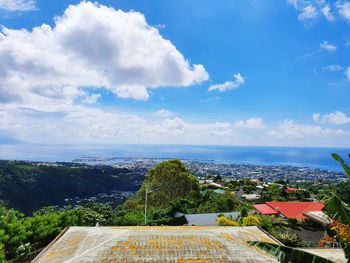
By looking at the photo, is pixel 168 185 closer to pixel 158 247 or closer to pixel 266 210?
pixel 266 210

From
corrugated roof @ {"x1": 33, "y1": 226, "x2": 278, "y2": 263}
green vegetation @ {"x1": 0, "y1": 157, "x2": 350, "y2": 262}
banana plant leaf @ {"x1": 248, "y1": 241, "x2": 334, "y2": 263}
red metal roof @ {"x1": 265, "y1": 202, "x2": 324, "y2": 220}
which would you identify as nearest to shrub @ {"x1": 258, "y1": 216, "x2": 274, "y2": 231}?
green vegetation @ {"x1": 0, "y1": 157, "x2": 350, "y2": 262}

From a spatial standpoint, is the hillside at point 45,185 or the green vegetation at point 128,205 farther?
the hillside at point 45,185

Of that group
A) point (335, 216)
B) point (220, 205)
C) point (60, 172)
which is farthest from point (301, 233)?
point (60, 172)

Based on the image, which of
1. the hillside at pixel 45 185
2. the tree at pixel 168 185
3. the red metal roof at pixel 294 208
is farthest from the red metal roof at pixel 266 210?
the hillside at pixel 45 185

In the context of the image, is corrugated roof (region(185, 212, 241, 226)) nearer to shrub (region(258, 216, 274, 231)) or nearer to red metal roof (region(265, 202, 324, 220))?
shrub (region(258, 216, 274, 231))

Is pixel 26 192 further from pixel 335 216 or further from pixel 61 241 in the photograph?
pixel 335 216

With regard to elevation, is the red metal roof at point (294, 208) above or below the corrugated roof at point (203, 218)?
below

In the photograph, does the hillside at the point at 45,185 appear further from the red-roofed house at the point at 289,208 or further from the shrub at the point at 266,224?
the shrub at the point at 266,224
